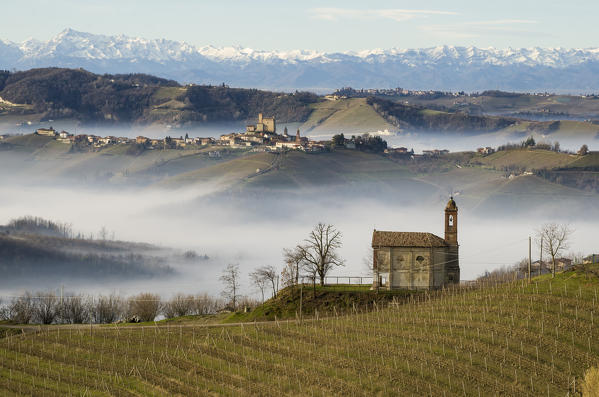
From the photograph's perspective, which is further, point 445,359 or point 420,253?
point 420,253

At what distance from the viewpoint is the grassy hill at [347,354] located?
63.1 metres

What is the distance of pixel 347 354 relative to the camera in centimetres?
6906

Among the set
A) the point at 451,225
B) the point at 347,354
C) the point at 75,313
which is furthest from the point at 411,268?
the point at 75,313

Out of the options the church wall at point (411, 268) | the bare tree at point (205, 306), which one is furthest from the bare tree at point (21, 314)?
the church wall at point (411, 268)

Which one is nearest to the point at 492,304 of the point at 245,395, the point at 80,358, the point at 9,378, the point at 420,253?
the point at 420,253

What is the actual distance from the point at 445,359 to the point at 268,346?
13.9 meters

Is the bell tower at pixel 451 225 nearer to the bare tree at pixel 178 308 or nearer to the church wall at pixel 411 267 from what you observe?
the church wall at pixel 411 267

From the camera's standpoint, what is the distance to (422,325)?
77062 mm

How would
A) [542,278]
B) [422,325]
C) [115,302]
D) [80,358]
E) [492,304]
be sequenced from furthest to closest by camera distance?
[115,302], [542,278], [492,304], [422,325], [80,358]

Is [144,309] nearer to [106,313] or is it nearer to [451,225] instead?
[106,313]

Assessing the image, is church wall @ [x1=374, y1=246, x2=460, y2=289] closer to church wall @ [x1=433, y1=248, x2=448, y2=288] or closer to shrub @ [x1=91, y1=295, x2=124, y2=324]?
church wall @ [x1=433, y1=248, x2=448, y2=288]

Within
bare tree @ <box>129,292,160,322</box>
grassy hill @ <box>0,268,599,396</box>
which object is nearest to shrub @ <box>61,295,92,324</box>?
bare tree @ <box>129,292,160,322</box>

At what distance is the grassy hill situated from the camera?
2484 inches

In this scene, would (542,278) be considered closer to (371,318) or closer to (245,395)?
(371,318)
